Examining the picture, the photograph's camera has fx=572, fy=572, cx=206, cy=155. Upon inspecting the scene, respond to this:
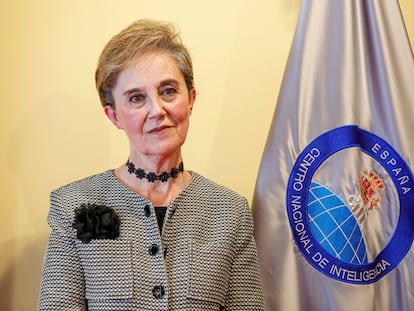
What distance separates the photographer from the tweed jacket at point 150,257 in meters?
1.24

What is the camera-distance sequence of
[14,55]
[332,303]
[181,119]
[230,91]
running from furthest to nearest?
[230,91]
[14,55]
[332,303]
[181,119]

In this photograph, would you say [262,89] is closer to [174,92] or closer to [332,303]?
[174,92]

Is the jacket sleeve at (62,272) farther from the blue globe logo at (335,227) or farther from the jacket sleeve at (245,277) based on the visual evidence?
the blue globe logo at (335,227)

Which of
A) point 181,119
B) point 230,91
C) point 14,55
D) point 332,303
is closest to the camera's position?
point 181,119

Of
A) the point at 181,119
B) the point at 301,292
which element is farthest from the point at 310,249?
the point at 181,119

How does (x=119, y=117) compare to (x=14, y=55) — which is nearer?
(x=119, y=117)

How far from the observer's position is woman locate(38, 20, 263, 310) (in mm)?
1248

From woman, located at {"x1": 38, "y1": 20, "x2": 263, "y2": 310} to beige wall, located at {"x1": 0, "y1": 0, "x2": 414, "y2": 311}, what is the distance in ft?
1.23

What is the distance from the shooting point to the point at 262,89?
5.96ft

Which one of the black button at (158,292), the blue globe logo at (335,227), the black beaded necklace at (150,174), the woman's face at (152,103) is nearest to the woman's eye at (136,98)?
the woman's face at (152,103)

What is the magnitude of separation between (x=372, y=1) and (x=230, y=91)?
501 millimetres

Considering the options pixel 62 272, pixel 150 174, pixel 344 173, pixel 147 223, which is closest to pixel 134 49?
pixel 150 174

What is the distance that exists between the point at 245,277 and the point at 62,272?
0.42 metres

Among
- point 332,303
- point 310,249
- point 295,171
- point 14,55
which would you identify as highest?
point 14,55
